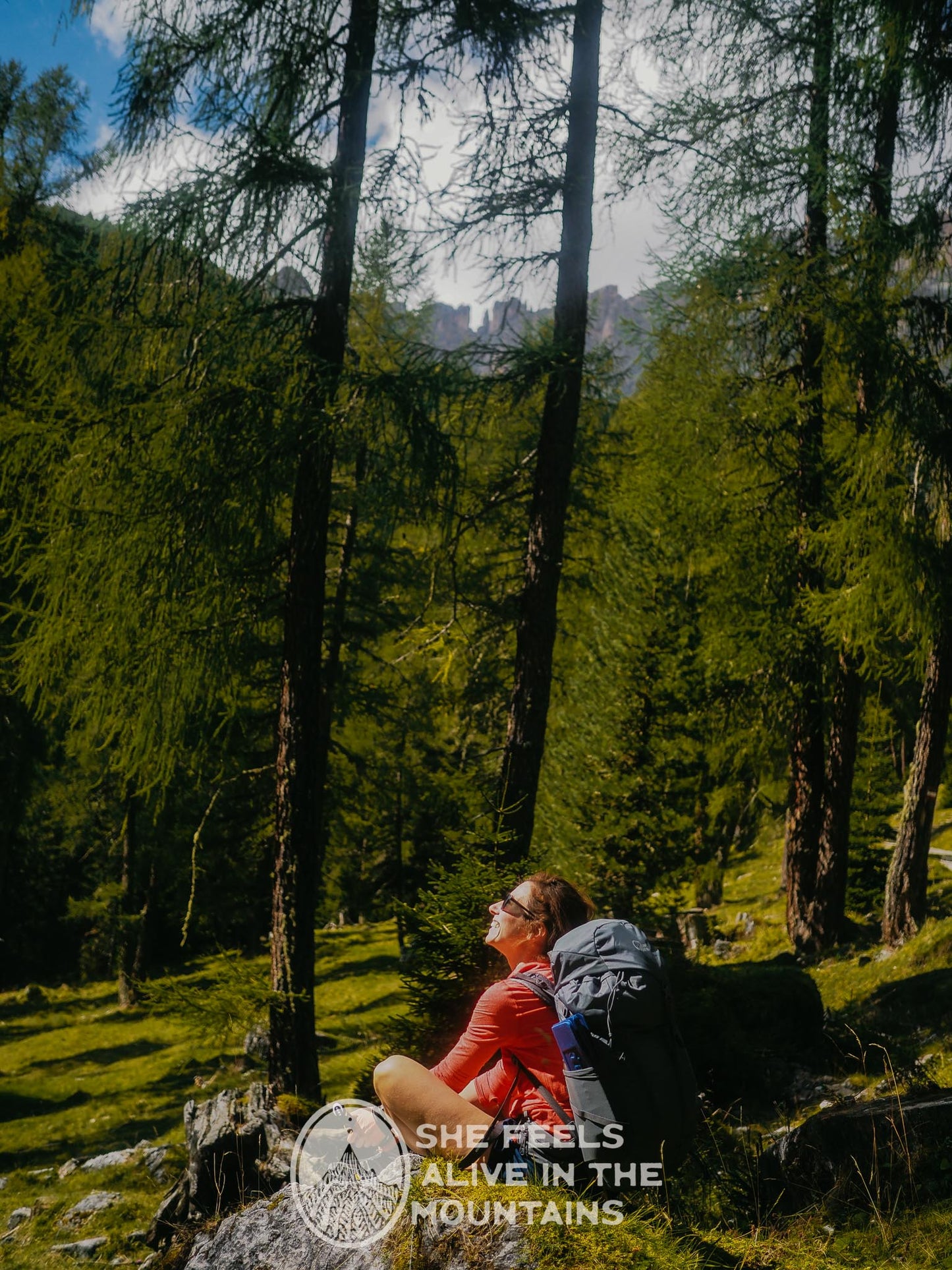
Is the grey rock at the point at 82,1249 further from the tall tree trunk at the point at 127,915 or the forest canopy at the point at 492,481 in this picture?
the tall tree trunk at the point at 127,915

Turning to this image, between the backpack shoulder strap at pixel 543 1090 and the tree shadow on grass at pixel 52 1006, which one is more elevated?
the backpack shoulder strap at pixel 543 1090

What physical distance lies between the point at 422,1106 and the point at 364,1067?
5.42 metres

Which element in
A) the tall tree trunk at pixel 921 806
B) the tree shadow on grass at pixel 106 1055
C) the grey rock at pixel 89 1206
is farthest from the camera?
the tree shadow on grass at pixel 106 1055

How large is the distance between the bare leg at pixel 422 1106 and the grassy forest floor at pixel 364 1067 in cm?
22

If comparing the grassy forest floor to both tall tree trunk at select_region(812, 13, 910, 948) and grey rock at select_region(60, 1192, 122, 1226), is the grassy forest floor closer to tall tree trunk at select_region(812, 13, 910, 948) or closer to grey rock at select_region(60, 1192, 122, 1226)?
grey rock at select_region(60, 1192, 122, 1226)

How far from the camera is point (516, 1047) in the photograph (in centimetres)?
355

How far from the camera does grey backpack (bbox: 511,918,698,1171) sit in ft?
10.2

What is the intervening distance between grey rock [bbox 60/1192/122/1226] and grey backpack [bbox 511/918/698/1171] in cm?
643

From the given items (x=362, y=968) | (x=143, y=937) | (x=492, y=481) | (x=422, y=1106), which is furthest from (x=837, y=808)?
(x=143, y=937)

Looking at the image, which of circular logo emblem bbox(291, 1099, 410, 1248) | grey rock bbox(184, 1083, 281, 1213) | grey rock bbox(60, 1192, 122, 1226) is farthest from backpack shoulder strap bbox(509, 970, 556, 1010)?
grey rock bbox(60, 1192, 122, 1226)

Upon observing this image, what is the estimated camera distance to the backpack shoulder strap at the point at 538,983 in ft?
11.6

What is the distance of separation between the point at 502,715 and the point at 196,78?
7.03m

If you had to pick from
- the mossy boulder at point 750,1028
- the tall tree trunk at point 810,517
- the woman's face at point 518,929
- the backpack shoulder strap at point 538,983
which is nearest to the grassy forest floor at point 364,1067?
the mossy boulder at point 750,1028

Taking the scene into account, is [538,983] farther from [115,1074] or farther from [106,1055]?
[106,1055]
